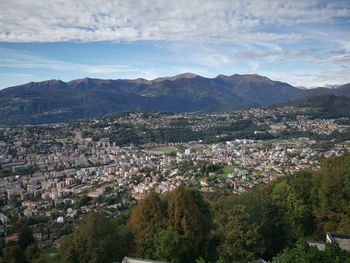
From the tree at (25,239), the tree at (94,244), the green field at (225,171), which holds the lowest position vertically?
the green field at (225,171)

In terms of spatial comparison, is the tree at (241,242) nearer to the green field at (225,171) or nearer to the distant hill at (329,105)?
the green field at (225,171)

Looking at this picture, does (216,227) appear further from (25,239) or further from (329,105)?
(329,105)

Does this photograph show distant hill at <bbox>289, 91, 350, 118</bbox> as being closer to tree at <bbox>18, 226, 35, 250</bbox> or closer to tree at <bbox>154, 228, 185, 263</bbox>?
tree at <bbox>18, 226, 35, 250</bbox>

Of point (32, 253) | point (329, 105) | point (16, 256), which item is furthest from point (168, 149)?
point (329, 105)

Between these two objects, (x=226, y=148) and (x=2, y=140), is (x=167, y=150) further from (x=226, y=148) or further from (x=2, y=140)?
(x=2, y=140)

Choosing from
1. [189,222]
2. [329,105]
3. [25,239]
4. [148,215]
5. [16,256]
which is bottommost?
[25,239]

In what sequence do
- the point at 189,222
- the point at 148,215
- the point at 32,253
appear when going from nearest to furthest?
the point at 189,222, the point at 148,215, the point at 32,253

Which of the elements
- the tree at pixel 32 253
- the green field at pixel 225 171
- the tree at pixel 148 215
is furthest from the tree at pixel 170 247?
the green field at pixel 225 171

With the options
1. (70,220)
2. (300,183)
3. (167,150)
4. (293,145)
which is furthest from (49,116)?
(300,183)
